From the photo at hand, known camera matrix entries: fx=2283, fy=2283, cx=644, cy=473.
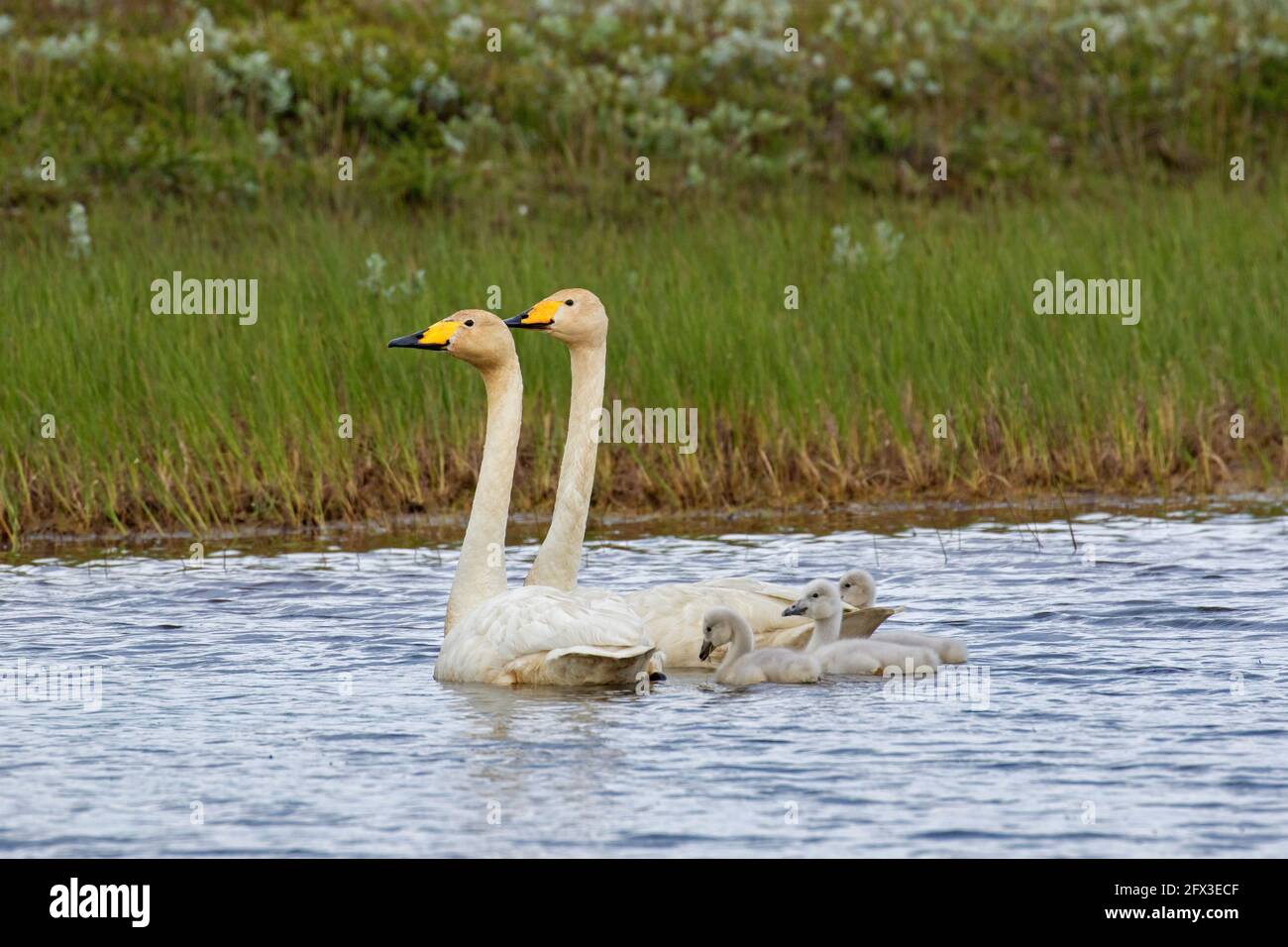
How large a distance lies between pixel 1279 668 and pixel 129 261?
9.74 m

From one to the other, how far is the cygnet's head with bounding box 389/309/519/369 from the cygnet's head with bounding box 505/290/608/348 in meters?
0.15

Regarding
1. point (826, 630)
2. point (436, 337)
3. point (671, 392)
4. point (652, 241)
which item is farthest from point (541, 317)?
point (652, 241)

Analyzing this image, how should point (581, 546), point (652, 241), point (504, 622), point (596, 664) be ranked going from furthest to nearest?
point (652, 241) → point (581, 546) → point (504, 622) → point (596, 664)

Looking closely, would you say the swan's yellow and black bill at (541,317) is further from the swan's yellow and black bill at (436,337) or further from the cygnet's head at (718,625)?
the cygnet's head at (718,625)

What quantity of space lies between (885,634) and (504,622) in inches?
64.1

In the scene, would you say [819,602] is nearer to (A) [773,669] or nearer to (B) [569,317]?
(A) [773,669]

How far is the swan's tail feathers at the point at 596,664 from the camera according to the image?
8633mm

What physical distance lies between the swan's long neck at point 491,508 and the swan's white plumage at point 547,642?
390 mm

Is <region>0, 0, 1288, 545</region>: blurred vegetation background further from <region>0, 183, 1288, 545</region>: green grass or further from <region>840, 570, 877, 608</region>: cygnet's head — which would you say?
<region>840, 570, 877, 608</region>: cygnet's head

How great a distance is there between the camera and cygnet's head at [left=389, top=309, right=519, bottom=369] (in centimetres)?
968

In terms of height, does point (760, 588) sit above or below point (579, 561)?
below

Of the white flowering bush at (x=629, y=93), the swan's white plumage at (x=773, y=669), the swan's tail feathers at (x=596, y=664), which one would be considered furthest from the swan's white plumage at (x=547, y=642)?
the white flowering bush at (x=629, y=93)

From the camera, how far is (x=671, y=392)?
1349 centimetres

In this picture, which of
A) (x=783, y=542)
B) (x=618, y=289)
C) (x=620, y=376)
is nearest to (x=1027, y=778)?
(x=783, y=542)
